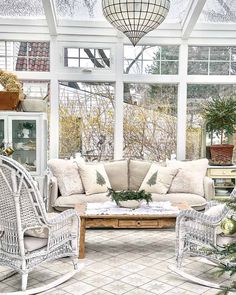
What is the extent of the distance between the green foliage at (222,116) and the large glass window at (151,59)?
89 centimetres

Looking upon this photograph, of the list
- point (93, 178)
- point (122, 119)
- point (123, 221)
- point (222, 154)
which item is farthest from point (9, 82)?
point (222, 154)

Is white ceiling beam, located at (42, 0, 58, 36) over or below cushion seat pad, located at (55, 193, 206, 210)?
over

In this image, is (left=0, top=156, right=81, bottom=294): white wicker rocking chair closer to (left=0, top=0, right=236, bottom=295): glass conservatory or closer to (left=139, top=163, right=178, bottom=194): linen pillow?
(left=0, top=0, right=236, bottom=295): glass conservatory

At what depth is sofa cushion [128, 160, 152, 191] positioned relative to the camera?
598cm

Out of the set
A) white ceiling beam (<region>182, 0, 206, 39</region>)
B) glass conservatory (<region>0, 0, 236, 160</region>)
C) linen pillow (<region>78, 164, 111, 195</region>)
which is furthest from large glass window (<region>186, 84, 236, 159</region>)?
linen pillow (<region>78, 164, 111, 195</region>)

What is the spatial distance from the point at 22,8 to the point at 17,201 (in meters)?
3.71

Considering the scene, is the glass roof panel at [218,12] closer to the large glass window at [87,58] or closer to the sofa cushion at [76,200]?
the large glass window at [87,58]

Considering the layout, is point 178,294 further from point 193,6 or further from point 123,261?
point 193,6

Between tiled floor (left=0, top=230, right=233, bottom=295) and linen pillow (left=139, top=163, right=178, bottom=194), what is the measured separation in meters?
0.80

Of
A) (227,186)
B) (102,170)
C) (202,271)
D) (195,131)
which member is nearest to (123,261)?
(202,271)

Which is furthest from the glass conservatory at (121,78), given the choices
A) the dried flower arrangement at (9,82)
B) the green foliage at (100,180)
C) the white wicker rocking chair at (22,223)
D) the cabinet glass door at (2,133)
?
the white wicker rocking chair at (22,223)

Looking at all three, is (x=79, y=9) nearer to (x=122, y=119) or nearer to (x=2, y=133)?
(x=122, y=119)

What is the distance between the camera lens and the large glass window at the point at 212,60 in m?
6.77

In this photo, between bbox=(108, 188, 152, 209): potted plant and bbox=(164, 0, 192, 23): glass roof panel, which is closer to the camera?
bbox=(108, 188, 152, 209): potted plant
